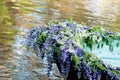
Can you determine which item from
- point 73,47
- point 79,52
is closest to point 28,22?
point 73,47

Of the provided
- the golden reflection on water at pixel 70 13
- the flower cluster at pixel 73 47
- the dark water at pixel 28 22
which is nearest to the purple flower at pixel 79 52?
the flower cluster at pixel 73 47

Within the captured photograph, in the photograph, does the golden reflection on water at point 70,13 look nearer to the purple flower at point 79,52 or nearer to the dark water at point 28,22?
the dark water at point 28,22

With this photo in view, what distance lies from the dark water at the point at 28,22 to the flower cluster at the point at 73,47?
114cm

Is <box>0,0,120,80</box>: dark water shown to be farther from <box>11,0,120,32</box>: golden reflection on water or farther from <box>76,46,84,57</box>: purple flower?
<box>76,46,84,57</box>: purple flower

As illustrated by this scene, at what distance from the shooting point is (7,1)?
43.6ft

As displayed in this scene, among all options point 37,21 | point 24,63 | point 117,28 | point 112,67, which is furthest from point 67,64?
point 117,28

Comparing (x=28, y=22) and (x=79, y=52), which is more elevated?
(x=79, y=52)

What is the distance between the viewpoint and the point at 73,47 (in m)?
4.72

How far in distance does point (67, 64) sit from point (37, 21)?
6.03 meters

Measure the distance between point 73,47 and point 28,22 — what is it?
5622 mm

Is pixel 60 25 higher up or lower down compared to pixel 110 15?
higher up

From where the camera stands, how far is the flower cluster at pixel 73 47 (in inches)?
172

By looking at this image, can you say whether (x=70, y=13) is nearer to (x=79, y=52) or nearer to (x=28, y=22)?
(x=28, y=22)

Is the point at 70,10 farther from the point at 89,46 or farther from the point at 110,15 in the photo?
the point at 89,46
